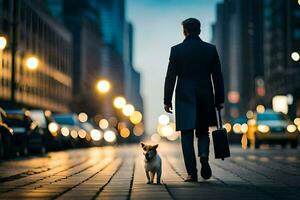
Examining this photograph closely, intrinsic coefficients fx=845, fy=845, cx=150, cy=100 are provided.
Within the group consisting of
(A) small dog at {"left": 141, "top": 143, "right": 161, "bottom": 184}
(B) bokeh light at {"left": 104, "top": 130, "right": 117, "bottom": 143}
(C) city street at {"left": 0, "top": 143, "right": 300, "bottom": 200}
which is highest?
(B) bokeh light at {"left": 104, "top": 130, "right": 117, "bottom": 143}

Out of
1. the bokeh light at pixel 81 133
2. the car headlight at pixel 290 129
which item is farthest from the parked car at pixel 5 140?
the bokeh light at pixel 81 133

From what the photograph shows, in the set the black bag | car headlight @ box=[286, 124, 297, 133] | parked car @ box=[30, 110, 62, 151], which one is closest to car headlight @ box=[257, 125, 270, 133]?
car headlight @ box=[286, 124, 297, 133]

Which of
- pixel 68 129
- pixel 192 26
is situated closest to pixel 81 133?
pixel 68 129

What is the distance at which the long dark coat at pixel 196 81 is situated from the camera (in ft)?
37.8

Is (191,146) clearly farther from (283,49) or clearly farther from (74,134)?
(283,49)

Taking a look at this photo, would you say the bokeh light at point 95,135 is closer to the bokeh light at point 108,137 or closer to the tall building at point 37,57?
the bokeh light at point 108,137

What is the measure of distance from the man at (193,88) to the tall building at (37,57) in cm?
6079

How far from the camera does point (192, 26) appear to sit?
11.6 metres

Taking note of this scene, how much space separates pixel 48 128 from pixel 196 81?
73.6 feet

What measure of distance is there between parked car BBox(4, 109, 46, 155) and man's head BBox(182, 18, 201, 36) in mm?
14546

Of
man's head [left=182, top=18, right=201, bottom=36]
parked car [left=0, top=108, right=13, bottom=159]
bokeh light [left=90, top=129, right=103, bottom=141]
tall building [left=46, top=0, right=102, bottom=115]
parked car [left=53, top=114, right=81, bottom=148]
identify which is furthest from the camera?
tall building [left=46, top=0, right=102, bottom=115]

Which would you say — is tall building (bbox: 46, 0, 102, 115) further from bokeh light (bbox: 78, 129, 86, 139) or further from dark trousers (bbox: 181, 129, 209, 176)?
dark trousers (bbox: 181, 129, 209, 176)

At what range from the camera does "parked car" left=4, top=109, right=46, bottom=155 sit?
26531mm

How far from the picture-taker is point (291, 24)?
12569 centimetres
